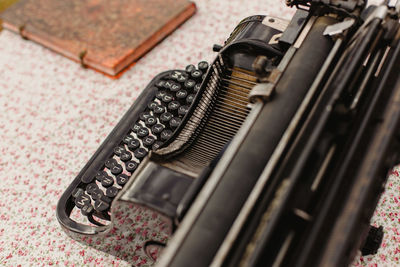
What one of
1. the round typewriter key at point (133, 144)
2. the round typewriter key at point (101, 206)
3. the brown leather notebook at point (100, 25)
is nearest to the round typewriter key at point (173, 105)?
the round typewriter key at point (133, 144)

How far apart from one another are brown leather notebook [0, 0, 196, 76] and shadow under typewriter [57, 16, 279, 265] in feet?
2.36

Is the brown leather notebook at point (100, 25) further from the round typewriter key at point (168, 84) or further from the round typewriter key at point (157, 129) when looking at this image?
the round typewriter key at point (157, 129)

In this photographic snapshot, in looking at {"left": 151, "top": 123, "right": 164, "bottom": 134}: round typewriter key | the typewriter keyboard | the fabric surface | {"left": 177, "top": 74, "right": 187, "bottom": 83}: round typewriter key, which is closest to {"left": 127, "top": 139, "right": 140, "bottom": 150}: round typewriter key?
the typewriter keyboard

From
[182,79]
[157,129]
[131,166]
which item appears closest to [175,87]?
[182,79]

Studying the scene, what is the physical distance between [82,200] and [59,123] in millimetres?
942

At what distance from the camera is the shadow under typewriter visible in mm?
1317

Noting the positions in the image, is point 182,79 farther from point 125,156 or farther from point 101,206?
point 101,206

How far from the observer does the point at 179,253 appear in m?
1.10

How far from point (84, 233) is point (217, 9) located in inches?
86.0

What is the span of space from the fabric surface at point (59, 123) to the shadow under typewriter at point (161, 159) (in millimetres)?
265

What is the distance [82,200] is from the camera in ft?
6.25

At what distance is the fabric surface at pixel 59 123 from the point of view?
6.91 feet

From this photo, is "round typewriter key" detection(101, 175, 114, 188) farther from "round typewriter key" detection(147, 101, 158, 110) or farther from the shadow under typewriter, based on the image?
"round typewriter key" detection(147, 101, 158, 110)

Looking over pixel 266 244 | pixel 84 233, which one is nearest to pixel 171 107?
pixel 84 233
